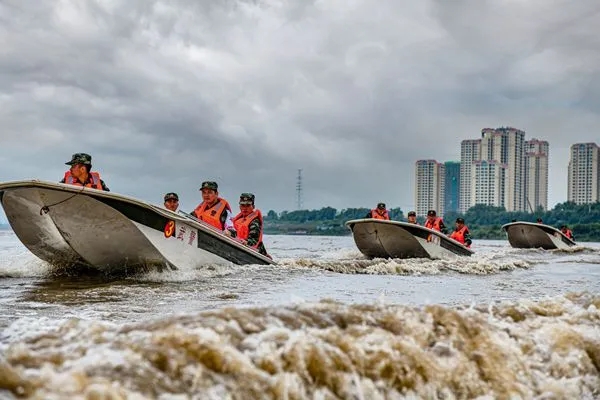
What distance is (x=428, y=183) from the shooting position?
490 ft

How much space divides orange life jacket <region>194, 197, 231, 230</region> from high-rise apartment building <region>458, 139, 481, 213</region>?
4731 inches

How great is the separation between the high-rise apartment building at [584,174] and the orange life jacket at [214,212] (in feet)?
430

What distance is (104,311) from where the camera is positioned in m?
6.35

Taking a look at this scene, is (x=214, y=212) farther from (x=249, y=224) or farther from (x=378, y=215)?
(x=378, y=215)

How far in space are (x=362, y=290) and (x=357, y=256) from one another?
9574mm

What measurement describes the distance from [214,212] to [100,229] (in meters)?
3.47

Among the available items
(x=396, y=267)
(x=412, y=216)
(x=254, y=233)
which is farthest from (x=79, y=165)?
(x=412, y=216)

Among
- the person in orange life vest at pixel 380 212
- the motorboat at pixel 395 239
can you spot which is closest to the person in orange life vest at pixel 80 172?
the motorboat at pixel 395 239

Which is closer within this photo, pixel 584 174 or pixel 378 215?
pixel 378 215

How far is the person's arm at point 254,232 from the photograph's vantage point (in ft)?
44.1

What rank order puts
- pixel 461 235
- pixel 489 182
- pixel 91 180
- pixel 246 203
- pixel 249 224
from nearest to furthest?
pixel 91 180
pixel 249 224
pixel 246 203
pixel 461 235
pixel 489 182

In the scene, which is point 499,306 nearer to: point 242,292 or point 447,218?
point 242,292

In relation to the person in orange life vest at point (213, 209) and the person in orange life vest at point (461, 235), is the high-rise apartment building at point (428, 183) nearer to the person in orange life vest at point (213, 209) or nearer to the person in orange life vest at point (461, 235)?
the person in orange life vest at point (461, 235)

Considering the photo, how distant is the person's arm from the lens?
1344cm
